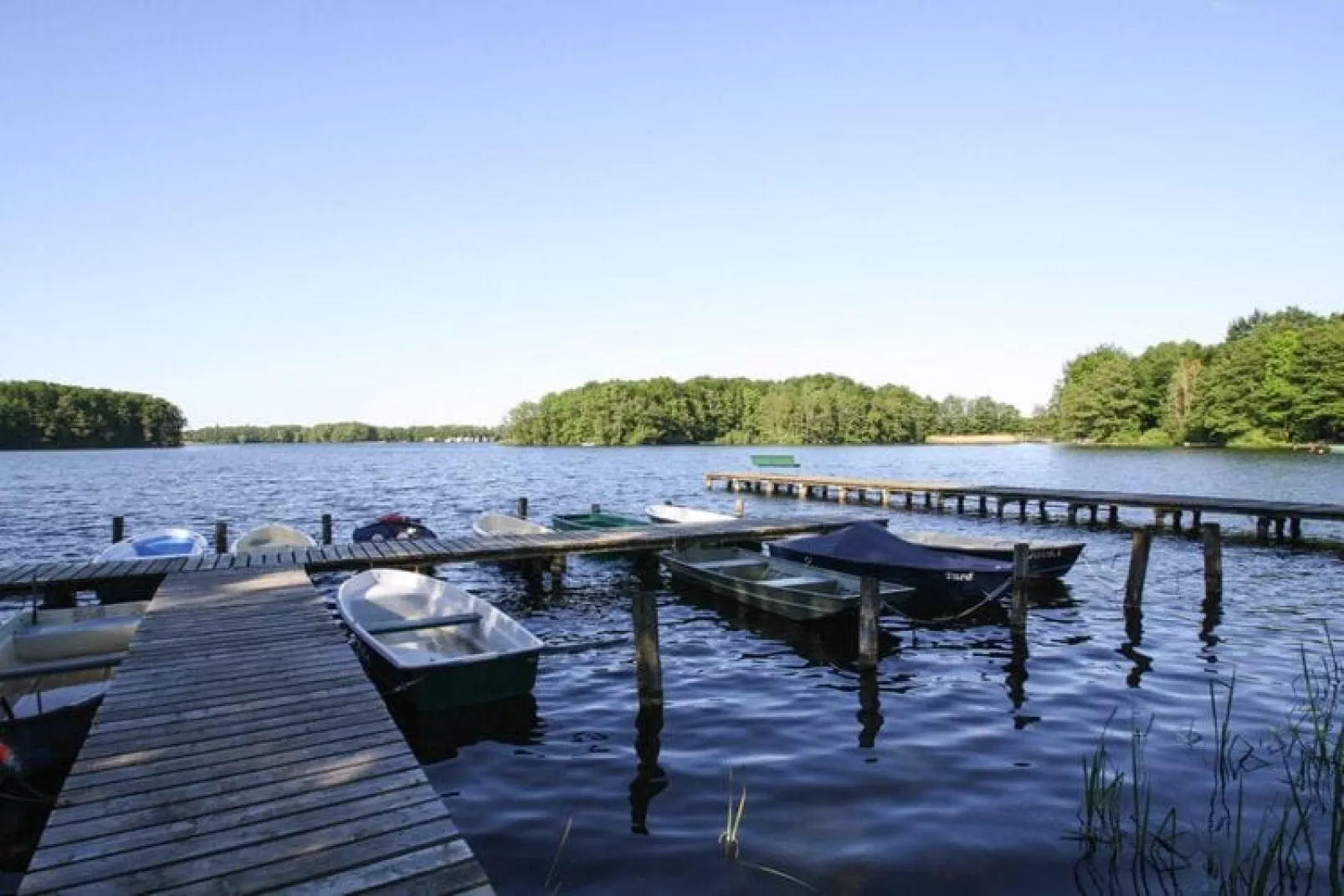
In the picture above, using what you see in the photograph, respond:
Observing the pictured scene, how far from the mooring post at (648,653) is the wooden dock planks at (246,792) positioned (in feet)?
10.7

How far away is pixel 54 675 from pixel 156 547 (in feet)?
29.1

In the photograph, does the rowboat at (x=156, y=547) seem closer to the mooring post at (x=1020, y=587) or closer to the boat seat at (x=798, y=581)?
the boat seat at (x=798, y=581)

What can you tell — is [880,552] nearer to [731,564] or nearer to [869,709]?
[731,564]

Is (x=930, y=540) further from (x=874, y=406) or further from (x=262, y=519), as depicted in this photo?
(x=874, y=406)

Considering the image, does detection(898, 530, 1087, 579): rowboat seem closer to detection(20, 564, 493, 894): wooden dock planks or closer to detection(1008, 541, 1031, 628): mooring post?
detection(1008, 541, 1031, 628): mooring post

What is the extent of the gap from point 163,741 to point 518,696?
16.1 ft

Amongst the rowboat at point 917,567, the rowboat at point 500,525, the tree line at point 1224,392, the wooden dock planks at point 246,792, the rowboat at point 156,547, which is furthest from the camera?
the tree line at point 1224,392

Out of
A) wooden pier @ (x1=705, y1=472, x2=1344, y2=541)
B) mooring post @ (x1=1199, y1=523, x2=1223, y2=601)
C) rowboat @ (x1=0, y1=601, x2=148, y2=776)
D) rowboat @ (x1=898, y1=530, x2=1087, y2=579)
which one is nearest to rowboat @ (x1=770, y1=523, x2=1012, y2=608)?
rowboat @ (x1=898, y1=530, x2=1087, y2=579)

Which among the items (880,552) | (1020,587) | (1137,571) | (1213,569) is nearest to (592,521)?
(880,552)

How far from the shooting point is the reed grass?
5664 millimetres

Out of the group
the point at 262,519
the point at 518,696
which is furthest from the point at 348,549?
the point at 262,519

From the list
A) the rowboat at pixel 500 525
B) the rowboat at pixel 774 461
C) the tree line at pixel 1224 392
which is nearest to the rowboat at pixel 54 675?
the rowboat at pixel 500 525

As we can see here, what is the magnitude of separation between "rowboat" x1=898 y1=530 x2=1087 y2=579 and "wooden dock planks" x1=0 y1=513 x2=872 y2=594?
2357 millimetres

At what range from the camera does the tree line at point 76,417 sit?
434 feet
